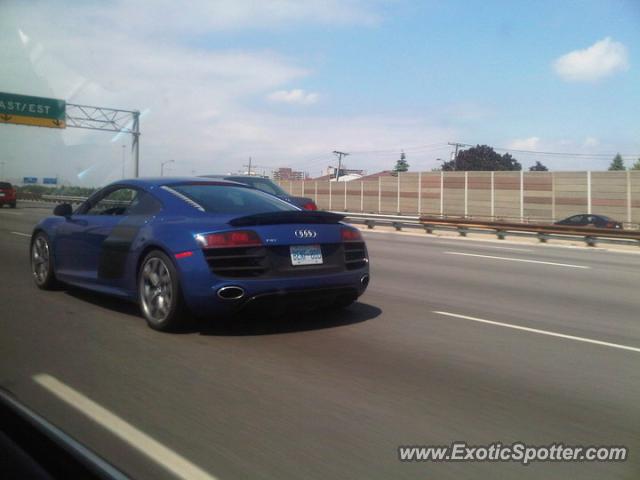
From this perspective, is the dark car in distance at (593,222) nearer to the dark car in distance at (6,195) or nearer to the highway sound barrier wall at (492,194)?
the highway sound barrier wall at (492,194)

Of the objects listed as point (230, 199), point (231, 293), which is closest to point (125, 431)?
point (231, 293)

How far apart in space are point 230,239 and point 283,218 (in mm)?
605

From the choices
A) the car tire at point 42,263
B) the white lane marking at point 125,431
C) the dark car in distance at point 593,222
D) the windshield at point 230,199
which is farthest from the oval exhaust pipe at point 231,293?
the dark car in distance at point 593,222

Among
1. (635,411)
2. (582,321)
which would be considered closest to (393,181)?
(582,321)

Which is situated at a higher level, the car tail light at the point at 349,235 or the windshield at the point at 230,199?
the windshield at the point at 230,199

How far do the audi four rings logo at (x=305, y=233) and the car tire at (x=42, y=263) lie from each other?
3.66m

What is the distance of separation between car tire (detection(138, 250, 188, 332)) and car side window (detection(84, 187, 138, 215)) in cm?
100

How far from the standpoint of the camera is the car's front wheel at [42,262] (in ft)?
25.1

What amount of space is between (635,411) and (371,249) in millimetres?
11297

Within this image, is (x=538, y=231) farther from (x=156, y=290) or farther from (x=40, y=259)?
(x=156, y=290)

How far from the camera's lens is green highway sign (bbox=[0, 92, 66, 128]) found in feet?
128

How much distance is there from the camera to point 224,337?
566 centimetres

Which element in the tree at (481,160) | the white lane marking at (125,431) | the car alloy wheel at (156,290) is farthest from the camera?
the tree at (481,160)

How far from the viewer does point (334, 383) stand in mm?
4461
